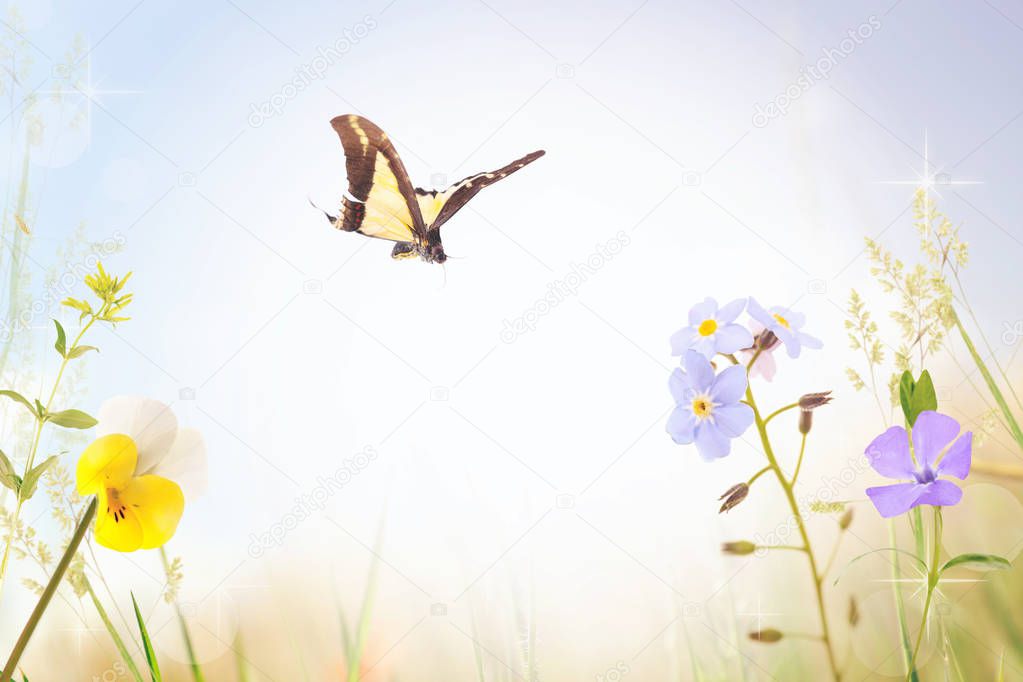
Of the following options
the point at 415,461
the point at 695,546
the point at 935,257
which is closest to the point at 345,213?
the point at 415,461

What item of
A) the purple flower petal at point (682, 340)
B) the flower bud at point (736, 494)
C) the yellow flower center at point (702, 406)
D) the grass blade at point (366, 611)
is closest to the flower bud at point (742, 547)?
the flower bud at point (736, 494)

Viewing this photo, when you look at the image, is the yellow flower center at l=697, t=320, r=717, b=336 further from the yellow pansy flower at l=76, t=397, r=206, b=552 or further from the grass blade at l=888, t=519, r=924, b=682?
the yellow pansy flower at l=76, t=397, r=206, b=552

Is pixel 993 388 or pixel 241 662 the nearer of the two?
pixel 993 388

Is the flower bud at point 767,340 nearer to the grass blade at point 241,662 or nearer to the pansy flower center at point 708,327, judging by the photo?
the pansy flower center at point 708,327

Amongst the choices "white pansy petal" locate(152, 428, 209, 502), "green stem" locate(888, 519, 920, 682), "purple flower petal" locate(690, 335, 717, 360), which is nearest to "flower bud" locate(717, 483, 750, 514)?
"purple flower petal" locate(690, 335, 717, 360)

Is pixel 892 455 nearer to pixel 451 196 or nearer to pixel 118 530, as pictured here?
pixel 451 196

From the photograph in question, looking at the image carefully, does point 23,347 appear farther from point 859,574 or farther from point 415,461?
point 859,574

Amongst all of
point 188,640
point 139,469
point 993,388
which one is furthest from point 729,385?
point 188,640
